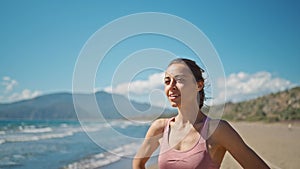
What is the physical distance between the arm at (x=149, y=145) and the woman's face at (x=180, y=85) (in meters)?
0.23

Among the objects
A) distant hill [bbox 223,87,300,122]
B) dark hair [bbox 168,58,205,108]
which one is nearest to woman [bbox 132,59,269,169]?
dark hair [bbox 168,58,205,108]

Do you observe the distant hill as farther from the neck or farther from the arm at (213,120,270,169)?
the arm at (213,120,270,169)

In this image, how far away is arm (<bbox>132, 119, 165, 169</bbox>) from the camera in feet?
6.75

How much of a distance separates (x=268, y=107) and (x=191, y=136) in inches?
3411

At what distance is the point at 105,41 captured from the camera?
5.64ft

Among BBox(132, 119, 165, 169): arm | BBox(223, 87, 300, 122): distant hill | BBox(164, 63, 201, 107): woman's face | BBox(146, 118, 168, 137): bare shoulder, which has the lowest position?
BBox(132, 119, 165, 169): arm

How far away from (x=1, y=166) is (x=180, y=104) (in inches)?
640

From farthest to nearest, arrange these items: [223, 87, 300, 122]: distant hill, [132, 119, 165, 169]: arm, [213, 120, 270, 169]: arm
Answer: [223, 87, 300, 122]: distant hill < [132, 119, 165, 169]: arm < [213, 120, 270, 169]: arm

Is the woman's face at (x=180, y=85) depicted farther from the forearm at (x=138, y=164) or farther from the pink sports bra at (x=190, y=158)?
the forearm at (x=138, y=164)

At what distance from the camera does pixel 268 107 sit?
3344 inches

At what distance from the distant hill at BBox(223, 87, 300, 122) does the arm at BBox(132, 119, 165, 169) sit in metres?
69.9

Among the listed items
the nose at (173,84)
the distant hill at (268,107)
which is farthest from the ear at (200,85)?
the distant hill at (268,107)

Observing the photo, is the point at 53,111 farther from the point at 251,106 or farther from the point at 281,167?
the point at 281,167

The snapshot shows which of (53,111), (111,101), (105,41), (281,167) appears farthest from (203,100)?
(53,111)
